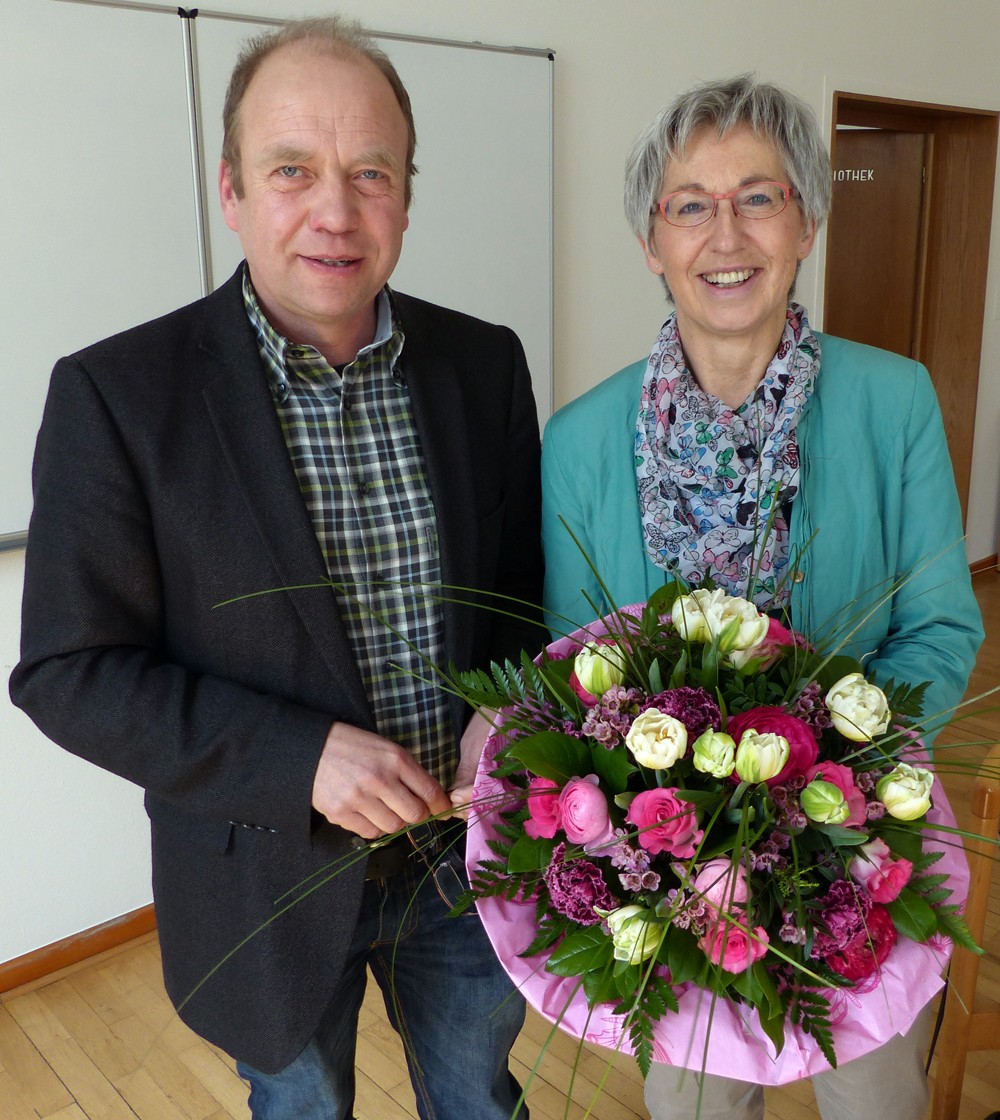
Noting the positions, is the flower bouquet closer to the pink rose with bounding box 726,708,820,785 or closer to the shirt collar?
the pink rose with bounding box 726,708,820,785

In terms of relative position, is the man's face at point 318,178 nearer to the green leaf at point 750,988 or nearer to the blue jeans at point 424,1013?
the blue jeans at point 424,1013

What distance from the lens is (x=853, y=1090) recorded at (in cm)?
154

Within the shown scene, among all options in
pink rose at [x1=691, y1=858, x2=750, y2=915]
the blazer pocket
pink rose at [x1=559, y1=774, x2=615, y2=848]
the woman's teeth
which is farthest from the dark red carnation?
the woman's teeth

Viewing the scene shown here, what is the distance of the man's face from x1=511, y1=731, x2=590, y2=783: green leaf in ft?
2.04

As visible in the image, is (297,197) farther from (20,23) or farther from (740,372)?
(20,23)

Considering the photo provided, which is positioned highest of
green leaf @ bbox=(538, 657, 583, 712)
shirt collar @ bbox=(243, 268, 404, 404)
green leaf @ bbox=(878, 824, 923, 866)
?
shirt collar @ bbox=(243, 268, 404, 404)

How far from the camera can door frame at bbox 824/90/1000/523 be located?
5.72 m

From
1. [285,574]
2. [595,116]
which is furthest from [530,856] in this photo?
[595,116]

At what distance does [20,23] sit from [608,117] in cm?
209

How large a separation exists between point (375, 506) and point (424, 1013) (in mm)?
811

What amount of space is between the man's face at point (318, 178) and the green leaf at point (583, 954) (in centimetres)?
80

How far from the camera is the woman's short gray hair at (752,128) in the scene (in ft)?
5.00

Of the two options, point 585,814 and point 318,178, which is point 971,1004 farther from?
point 318,178

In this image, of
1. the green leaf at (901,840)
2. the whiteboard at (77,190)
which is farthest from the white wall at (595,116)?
the green leaf at (901,840)
